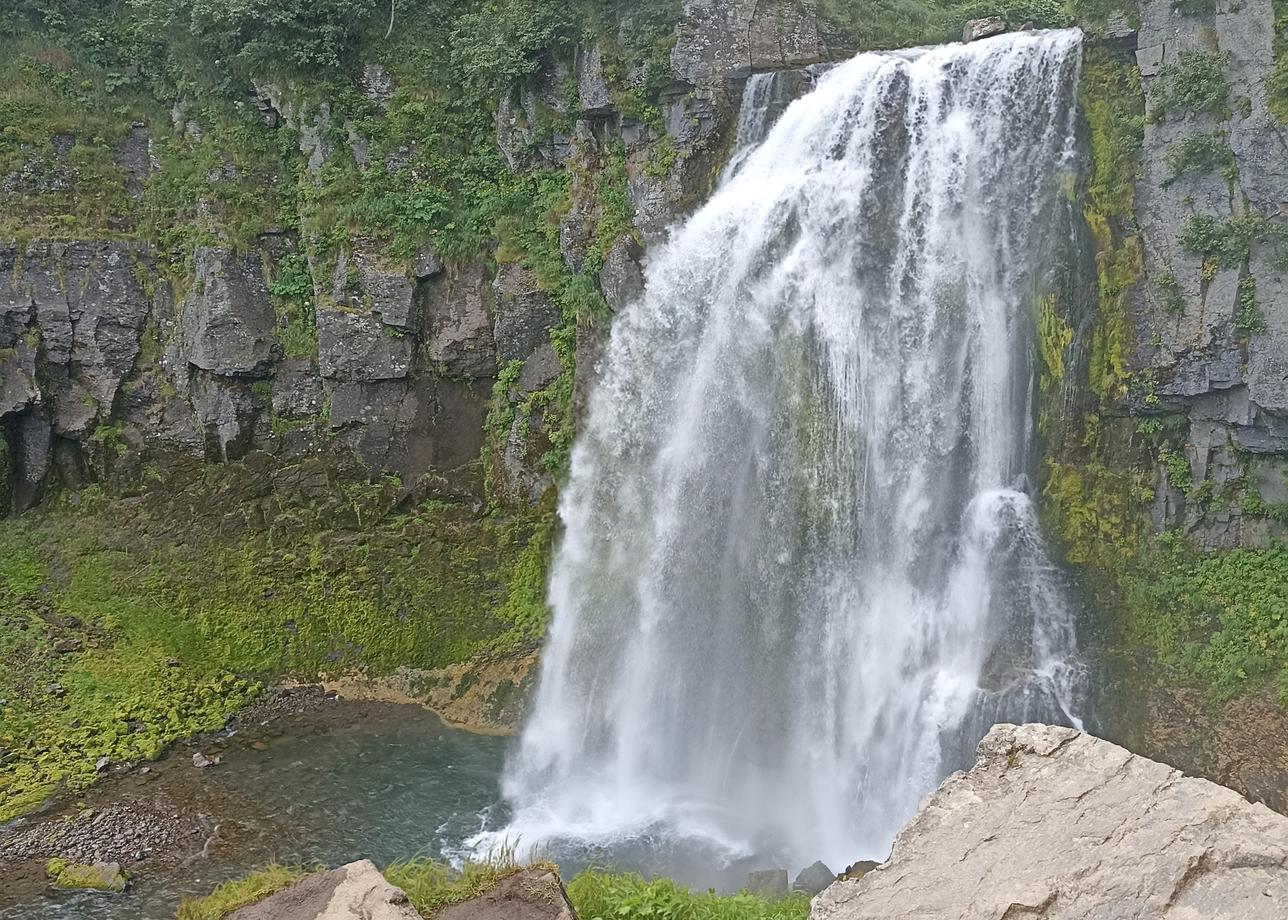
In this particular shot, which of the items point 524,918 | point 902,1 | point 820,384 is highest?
point 902,1

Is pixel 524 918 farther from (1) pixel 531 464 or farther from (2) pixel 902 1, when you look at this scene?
(2) pixel 902 1

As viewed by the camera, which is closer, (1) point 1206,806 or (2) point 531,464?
(1) point 1206,806

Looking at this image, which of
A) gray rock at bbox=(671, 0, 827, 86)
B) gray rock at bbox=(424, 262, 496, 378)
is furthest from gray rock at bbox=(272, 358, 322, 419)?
gray rock at bbox=(671, 0, 827, 86)

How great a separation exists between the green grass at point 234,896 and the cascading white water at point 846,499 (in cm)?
377

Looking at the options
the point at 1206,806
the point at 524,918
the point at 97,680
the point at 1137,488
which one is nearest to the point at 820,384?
the point at 1137,488

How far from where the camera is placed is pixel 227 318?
55.8 feet

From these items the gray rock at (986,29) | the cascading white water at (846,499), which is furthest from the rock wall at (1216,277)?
the gray rock at (986,29)

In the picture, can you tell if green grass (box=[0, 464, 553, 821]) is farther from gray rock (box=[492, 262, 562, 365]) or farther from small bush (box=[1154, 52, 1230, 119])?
small bush (box=[1154, 52, 1230, 119])

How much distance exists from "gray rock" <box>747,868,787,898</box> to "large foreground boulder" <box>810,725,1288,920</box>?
6241mm

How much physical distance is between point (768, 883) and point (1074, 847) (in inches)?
280

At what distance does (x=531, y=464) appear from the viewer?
1689cm

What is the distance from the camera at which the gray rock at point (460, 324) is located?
16.9m

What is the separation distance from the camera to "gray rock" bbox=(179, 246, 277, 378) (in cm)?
1692

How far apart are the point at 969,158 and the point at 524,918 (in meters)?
11.5
